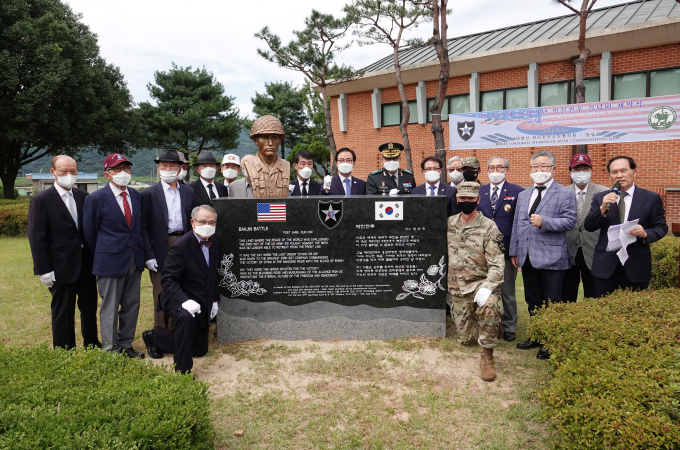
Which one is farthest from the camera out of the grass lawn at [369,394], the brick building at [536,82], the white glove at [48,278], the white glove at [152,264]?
the brick building at [536,82]

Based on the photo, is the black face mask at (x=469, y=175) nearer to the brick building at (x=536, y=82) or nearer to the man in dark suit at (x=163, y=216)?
the man in dark suit at (x=163, y=216)

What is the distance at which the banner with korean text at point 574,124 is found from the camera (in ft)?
29.6

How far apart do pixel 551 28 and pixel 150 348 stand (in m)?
17.3

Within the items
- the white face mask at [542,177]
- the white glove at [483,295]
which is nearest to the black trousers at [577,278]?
the white face mask at [542,177]

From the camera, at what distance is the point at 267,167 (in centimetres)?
538

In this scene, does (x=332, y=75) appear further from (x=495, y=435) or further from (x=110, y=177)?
(x=495, y=435)

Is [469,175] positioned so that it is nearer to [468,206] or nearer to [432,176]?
[432,176]

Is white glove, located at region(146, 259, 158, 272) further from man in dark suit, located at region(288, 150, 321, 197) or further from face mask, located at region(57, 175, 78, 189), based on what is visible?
man in dark suit, located at region(288, 150, 321, 197)

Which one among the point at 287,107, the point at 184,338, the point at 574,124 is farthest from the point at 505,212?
the point at 287,107

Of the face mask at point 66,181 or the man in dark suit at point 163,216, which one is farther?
the man in dark suit at point 163,216

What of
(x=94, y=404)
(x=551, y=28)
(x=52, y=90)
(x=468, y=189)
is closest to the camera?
(x=94, y=404)

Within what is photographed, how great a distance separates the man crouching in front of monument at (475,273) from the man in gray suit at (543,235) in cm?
63

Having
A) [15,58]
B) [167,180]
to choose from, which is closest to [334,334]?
[167,180]

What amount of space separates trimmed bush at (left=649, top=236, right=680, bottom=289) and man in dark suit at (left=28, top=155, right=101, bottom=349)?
22.2 feet
